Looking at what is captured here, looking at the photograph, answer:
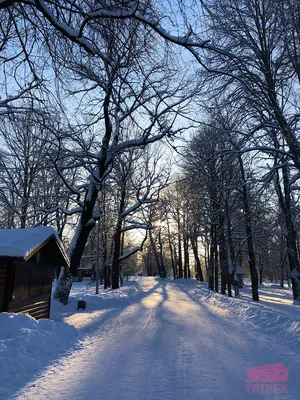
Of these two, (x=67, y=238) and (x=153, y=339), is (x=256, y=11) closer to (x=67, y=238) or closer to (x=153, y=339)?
(x=153, y=339)

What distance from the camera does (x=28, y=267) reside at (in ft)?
31.7

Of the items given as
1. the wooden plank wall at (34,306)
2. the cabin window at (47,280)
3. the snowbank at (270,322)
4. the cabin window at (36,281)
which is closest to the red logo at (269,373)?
the snowbank at (270,322)

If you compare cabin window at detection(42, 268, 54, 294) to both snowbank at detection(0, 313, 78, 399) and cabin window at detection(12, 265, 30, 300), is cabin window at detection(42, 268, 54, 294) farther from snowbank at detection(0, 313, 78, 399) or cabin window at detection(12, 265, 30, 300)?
snowbank at detection(0, 313, 78, 399)

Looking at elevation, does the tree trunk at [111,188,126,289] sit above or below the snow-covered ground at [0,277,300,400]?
above

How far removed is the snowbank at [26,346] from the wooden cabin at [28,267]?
1.50 metres

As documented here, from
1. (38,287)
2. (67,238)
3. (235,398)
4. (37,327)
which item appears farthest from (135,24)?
(67,238)

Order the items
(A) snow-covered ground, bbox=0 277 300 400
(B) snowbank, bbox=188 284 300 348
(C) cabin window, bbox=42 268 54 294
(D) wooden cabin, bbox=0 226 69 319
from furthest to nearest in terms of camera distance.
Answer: (C) cabin window, bbox=42 268 54 294
(D) wooden cabin, bbox=0 226 69 319
(B) snowbank, bbox=188 284 300 348
(A) snow-covered ground, bbox=0 277 300 400

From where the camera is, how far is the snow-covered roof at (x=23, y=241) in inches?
318

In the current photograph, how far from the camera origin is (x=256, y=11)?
31.3ft

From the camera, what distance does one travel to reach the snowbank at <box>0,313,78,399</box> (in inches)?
187

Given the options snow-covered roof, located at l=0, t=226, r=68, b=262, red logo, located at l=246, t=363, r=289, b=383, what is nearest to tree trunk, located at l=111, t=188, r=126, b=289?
snow-covered roof, located at l=0, t=226, r=68, b=262

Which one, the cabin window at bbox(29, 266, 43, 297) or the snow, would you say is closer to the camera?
the snow

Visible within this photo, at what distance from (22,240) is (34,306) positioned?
2774mm

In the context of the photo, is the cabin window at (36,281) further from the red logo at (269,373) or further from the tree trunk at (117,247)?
the tree trunk at (117,247)
